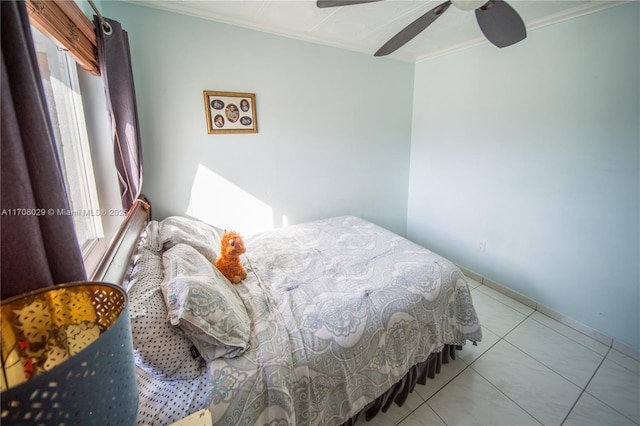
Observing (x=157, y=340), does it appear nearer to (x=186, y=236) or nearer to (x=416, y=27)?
(x=186, y=236)

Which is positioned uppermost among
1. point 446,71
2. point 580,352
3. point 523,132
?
point 446,71

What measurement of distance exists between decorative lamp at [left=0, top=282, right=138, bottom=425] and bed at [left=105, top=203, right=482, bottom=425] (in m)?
0.36

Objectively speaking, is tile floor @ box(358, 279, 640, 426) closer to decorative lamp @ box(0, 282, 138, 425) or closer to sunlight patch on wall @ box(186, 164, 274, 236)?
decorative lamp @ box(0, 282, 138, 425)

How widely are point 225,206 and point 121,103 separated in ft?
3.58

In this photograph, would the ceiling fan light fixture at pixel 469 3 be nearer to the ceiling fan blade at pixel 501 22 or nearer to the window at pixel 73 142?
the ceiling fan blade at pixel 501 22

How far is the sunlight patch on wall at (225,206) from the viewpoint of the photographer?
2338 millimetres

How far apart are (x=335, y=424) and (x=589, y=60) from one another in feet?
9.38

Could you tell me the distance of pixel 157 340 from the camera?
0.96m

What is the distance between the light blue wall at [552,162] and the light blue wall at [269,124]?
70 cm

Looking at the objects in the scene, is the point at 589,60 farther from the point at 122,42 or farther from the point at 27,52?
the point at 122,42

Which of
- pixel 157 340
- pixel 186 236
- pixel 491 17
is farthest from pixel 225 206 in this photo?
pixel 491 17

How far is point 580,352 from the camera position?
6.37 ft

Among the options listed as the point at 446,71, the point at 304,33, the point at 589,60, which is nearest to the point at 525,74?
the point at 589,60

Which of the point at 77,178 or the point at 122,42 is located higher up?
the point at 122,42
